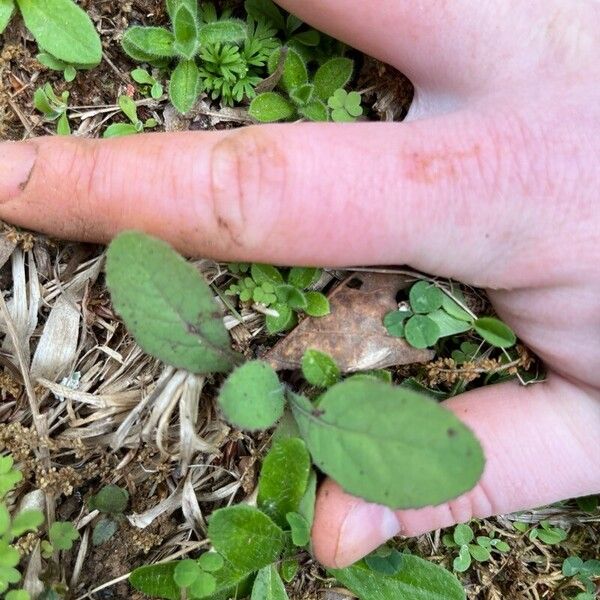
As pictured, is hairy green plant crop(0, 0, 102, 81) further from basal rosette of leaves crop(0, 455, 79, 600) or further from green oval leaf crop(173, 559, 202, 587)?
green oval leaf crop(173, 559, 202, 587)

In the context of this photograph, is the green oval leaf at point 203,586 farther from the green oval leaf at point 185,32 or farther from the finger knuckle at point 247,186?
the green oval leaf at point 185,32

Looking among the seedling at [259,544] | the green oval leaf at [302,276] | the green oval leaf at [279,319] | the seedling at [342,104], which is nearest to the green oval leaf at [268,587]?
the seedling at [259,544]

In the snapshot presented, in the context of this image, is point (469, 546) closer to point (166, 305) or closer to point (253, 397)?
point (253, 397)

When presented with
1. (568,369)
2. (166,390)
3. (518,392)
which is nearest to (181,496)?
(166,390)

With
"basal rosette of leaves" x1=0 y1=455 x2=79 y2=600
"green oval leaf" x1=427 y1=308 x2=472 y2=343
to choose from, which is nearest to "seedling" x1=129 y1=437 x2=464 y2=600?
"basal rosette of leaves" x1=0 y1=455 x2=79 y2=600

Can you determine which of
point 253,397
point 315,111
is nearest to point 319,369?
point 253,397

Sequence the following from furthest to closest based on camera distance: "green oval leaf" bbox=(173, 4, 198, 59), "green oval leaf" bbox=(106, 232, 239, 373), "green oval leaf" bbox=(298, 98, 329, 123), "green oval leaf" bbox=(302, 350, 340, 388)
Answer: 1. "green oval leaf" bbox=(298, 98, 329, 123)
2. "green oval leaf" bbox=(173, 4, 198, 59)
3. "green oval leaf" bbox=(302, 350, 340, 388)
4. "green oval leaf" bbox=(106, 232, 239, 373)
